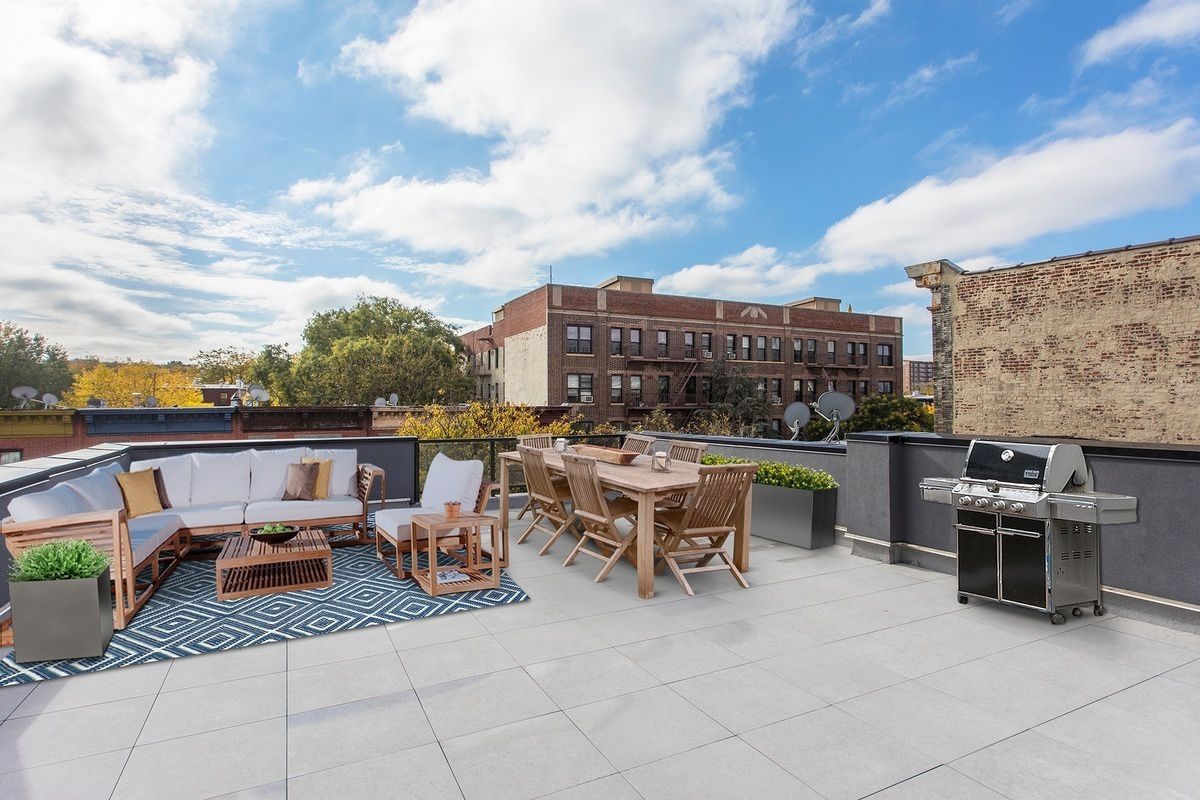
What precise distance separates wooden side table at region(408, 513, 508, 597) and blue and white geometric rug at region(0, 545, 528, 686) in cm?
8

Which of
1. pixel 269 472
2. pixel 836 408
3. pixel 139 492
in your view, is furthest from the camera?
pixel 836 408

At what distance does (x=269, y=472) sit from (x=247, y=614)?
2.49m

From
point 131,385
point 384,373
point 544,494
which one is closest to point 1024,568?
point 544,494

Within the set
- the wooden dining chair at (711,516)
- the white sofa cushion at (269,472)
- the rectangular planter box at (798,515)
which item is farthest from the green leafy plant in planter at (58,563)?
the rectangular planter box at (798,515)

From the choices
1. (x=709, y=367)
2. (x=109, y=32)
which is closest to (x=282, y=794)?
(x=109, y=32)

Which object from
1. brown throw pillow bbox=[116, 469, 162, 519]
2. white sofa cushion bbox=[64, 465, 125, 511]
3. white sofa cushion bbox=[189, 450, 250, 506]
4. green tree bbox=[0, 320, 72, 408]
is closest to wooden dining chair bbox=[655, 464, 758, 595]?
white sofa cushion bbox=[64, 465, 125, 511]

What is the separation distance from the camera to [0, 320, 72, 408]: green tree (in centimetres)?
3341

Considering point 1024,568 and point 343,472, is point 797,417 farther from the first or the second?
point 343,472

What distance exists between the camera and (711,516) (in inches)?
199

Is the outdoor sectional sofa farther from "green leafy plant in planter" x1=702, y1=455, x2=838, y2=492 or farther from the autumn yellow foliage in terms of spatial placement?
the autumn yellow foliage

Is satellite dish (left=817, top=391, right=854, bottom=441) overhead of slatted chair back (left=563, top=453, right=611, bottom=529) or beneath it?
overhead

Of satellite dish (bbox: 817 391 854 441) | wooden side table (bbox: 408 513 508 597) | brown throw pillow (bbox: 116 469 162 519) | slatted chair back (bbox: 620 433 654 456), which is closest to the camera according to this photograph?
wooden side table (bbox: 408 513 508 597)

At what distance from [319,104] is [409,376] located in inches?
880

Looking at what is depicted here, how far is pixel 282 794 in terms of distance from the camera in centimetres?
227
